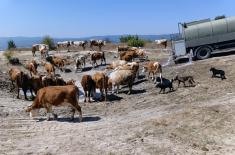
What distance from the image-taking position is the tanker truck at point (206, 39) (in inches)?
1326

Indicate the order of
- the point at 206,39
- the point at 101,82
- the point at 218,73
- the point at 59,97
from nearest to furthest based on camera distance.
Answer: the point at 59,97 < the point at 101,82 < the point at 218,73 < the point at 206,39

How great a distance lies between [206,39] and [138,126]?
1794 cm

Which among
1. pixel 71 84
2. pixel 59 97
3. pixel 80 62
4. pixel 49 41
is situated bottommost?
pixel 71 84

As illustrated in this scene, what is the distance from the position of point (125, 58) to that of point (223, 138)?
72.9 feet

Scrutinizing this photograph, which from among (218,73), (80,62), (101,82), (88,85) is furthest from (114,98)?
(80,62)

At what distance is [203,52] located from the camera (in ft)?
113

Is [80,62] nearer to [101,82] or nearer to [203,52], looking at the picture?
[203,52]

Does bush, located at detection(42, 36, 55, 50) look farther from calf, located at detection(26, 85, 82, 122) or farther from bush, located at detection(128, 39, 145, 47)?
calf, located at detection(26, 85, 82, 122)

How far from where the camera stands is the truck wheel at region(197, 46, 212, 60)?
1340 inches

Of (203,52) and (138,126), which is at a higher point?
(203,52)

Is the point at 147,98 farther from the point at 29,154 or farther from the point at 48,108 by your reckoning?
the point at 29,154

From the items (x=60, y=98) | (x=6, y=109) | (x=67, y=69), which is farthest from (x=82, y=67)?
(x=60, y=98)

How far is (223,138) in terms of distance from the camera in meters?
16.5

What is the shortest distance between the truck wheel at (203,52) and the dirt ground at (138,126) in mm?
8813
